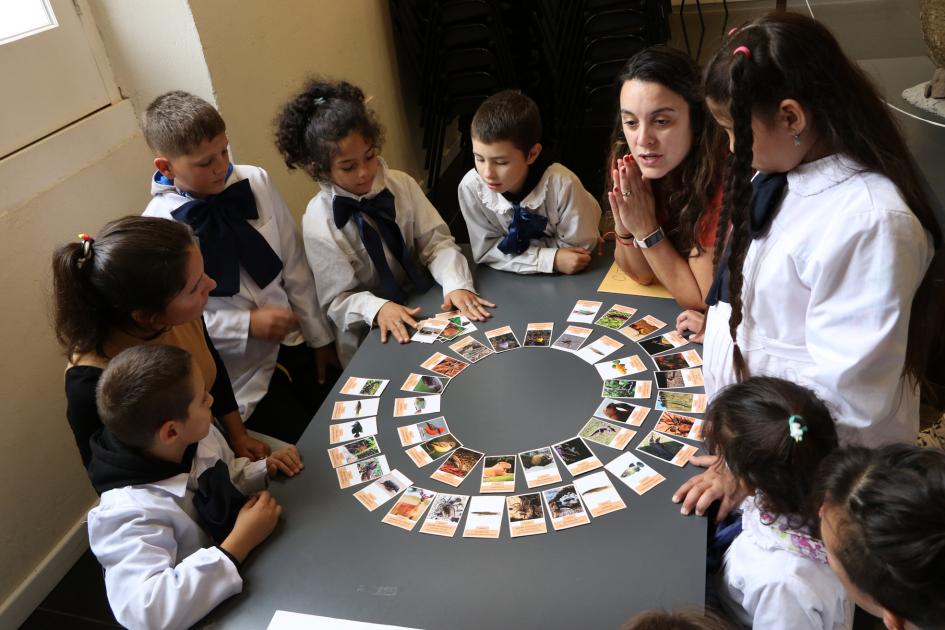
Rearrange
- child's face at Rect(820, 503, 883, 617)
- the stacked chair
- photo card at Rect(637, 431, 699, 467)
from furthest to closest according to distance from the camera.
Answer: the stacked chair → photo card at Rect(637, 431, 699, 467) → child's face at Rect(820, 503, 883, 617)

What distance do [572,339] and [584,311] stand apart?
0.47ft

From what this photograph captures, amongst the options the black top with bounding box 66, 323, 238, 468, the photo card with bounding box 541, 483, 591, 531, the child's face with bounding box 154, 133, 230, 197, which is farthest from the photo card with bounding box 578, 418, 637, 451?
the child's face with bounding box 154, 133, 230, 197

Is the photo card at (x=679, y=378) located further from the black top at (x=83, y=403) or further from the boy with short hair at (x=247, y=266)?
the black top at (x=83, y=403)

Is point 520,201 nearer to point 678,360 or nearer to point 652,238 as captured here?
point 652,238

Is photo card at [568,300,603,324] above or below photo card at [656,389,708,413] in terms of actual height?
above

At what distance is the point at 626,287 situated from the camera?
6.56ft

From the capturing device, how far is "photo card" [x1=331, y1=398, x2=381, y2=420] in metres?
1.66

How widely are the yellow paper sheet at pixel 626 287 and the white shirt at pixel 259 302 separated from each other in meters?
0.95

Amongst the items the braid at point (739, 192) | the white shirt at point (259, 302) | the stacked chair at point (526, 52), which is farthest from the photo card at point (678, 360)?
the stacked chair at point (526, 52)

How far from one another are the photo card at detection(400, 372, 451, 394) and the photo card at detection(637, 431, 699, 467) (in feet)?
1.62

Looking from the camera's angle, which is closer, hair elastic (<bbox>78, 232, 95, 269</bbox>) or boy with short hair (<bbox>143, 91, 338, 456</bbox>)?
hair elastic (<bbox>78, 232, 95, 269</bbox>)

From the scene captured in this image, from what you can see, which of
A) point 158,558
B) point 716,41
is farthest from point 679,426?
point 716,41

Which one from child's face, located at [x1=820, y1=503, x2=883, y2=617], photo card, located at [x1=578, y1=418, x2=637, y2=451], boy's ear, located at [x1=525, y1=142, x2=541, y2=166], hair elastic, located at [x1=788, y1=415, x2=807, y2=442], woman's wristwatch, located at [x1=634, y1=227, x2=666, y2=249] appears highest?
boy's ear, located at [x1=525, y1=142, x2=541, y2=166]

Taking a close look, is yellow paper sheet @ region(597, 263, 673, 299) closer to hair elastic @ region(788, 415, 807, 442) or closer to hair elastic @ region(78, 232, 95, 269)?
hair elastic @ region(788, 415, 807, 442)
